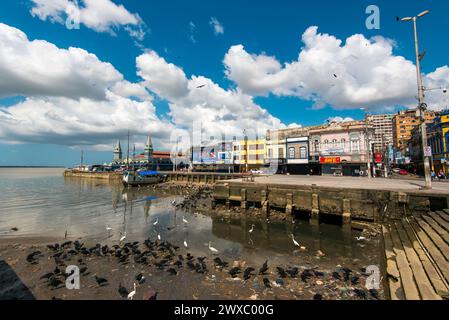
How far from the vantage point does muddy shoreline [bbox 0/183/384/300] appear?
6844mm

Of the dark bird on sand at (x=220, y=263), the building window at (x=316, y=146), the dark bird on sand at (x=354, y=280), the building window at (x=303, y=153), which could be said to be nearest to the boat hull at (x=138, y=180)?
the building window at (x=303, y=153)

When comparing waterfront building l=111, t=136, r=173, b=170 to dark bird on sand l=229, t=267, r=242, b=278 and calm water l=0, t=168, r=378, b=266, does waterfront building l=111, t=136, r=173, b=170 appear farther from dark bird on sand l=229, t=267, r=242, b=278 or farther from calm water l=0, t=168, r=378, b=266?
dark bird on sand l=229, t=267, r=242, b=278

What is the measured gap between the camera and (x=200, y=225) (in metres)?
15.9

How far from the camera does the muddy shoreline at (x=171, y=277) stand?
6844mm

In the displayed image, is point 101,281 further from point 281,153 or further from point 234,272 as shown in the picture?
point 281,153

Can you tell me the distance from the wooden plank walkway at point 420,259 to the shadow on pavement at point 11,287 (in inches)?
448

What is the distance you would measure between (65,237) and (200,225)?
877 cm

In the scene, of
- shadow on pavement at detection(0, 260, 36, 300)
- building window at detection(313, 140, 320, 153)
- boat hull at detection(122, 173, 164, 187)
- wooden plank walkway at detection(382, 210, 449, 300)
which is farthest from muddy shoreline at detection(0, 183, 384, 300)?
building window at detection(313, 140, 320, 153)

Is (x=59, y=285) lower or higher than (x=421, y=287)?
lower

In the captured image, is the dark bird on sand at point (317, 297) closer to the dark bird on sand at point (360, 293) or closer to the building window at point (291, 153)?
the dark bird on sand at point (360, 293)

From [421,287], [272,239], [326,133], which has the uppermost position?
[326,133]

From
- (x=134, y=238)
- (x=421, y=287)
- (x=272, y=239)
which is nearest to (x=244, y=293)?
(x=421, y=287)
